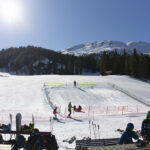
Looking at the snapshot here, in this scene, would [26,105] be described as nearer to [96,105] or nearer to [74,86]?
[96,105]

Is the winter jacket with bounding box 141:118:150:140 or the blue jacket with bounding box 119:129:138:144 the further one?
the winter jacket with bounding box 141:118:150:140

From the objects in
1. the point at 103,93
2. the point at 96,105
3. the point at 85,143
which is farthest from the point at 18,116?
the point at 103,93

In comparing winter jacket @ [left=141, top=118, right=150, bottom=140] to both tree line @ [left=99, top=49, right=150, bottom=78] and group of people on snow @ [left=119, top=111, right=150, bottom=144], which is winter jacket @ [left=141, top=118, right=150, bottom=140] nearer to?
group of people on snow @ [left=119, top=111, right=150, bottom=144]

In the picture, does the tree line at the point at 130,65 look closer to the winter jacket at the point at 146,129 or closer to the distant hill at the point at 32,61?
the distant hill at the point at 32,61

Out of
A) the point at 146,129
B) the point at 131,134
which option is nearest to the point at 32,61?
the point at 146,129

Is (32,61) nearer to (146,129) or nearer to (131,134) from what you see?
(146,129)

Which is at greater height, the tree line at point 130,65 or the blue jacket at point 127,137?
the tree line at point 130,65

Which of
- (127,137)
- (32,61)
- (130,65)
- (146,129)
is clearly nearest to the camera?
(127,137)

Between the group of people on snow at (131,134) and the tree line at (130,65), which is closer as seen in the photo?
the group of people on snow at (131,134)

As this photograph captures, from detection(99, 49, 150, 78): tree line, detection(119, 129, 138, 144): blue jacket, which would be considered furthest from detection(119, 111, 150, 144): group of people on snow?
detection(99, 49, 150, 78): tree line

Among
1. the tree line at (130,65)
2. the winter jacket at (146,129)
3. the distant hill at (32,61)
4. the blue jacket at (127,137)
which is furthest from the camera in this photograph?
the distant hill at (32,61)

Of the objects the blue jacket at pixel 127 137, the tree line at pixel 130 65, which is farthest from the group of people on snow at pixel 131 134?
the tree line at pixel 130 65

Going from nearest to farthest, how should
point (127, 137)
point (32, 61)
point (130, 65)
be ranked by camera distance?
point (127, 137) → point (130, 65) → point (32, 61)

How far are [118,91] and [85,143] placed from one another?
1105 inches
